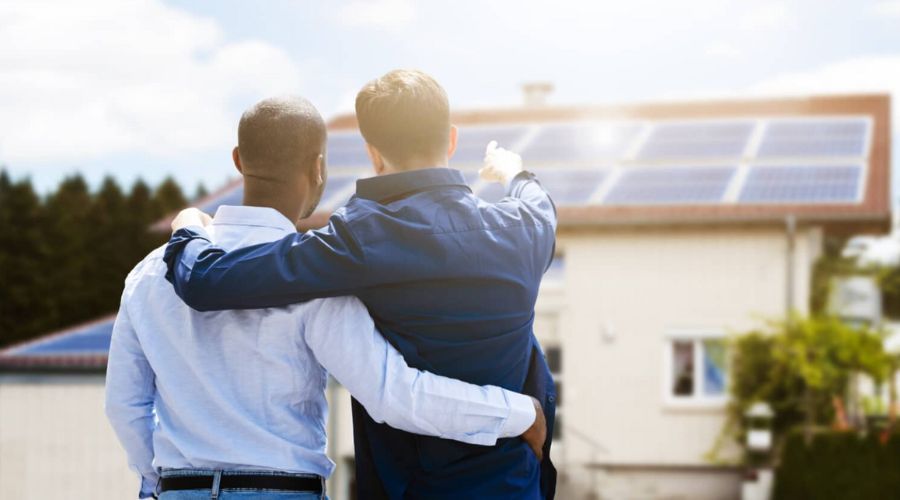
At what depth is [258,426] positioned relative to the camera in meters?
2.39

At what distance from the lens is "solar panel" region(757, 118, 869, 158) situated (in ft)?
58.5

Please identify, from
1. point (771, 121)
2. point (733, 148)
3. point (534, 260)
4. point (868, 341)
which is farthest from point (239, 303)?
point (771, 121)

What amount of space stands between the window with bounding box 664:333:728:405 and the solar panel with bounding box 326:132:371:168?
583cm

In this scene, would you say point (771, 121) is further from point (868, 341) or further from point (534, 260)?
point (534, 260)

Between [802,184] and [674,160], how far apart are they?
216 centimetres

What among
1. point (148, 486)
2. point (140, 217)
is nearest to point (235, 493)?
point (148, 486)

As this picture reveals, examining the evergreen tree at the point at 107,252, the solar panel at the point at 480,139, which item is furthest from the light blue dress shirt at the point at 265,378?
the evergreen tree at the point at 107,252

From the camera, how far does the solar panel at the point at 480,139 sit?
1858 cm

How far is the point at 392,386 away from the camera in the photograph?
90.6 inches

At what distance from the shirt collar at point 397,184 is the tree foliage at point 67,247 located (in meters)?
28.7

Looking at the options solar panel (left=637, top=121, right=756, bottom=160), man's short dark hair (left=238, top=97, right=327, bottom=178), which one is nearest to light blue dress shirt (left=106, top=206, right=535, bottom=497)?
man's short dark hair (left=238, top=97, right=327, bottom=178)

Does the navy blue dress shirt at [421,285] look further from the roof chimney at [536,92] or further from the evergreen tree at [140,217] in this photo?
the evergreen tree at [140,217]

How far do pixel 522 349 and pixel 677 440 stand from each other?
1447cm

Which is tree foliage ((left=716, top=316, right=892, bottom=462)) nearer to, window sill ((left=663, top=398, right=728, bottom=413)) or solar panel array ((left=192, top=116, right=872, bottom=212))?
window sill ((left=663, top=398, right=728, bottom=413))
